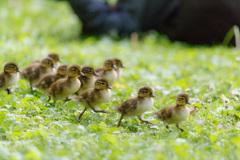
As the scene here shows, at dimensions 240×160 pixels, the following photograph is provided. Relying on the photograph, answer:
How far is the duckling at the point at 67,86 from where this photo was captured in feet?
18.8

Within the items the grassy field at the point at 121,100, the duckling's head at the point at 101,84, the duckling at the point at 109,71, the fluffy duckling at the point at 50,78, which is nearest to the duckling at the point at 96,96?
the duckling's head at the point at 101,84

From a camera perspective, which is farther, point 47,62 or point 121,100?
point 47,62

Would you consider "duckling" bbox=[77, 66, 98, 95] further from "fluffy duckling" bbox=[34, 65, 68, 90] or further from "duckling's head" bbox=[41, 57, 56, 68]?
"duckling's head" bbox=[41, 57, 56, 68]

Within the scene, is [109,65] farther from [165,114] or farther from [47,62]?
[165,114]

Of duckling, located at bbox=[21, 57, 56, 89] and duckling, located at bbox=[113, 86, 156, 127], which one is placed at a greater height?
duckling, located at bbox=[21, 57, 56, 89]

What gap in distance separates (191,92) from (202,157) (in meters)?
3.28

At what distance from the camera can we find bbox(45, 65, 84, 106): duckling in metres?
5.73

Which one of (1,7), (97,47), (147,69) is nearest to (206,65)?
(147,69)

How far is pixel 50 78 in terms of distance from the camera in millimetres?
6262

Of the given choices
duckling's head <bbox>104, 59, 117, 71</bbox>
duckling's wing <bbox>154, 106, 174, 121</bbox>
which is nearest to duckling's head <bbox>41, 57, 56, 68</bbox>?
duckling's head <bbox>104, 59, 117, 71</bbox>

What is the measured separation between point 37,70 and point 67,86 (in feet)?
3.66

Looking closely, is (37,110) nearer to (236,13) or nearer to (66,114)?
(66,114)

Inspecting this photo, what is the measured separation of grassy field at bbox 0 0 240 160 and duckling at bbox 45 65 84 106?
0.52 ft

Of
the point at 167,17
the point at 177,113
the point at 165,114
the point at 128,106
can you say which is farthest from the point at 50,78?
the point at 167,17
